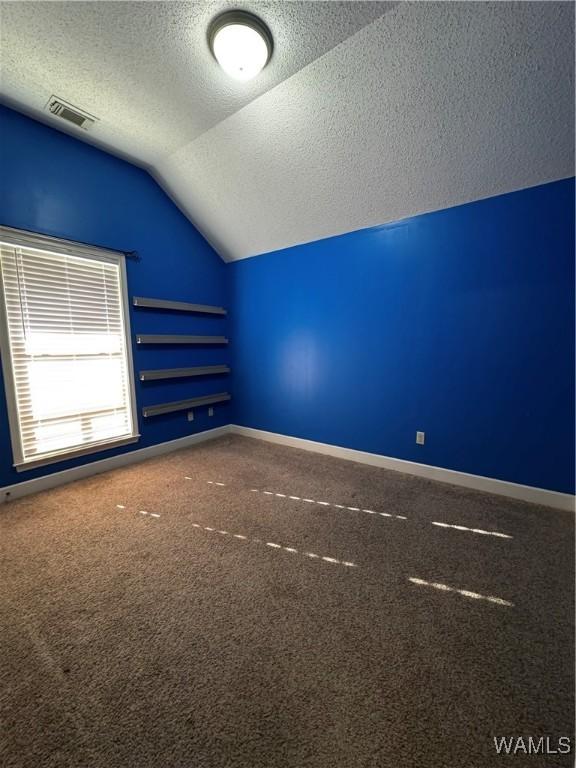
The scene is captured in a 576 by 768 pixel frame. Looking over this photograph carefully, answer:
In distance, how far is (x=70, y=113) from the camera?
2.14 meters

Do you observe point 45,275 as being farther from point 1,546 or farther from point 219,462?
point 219,462

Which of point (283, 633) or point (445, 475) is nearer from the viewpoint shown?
point (283, 633)

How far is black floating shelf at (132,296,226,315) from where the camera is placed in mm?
2934

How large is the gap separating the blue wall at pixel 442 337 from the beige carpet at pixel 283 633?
1.79ft

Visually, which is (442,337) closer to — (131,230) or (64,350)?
(131,230)

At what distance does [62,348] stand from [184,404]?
50.0 inches

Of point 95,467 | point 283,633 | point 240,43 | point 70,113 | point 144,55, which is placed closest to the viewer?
point 283,633

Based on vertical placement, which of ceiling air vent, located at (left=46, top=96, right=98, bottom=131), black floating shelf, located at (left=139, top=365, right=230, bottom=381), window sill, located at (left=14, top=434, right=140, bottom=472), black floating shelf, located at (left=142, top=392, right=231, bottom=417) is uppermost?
ceiling air vent, located at (left=46, top=96, right=98, bottom=131)

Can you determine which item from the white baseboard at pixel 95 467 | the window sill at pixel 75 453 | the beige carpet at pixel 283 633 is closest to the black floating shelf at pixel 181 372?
the window sill at pixel 75 453

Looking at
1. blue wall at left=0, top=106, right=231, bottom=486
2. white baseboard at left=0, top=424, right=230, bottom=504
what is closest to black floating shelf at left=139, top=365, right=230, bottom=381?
blue wall at left=0, top=106, right=231, bottom=486

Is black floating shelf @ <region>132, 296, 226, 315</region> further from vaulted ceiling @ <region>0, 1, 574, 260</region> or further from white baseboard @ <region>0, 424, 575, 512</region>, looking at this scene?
white baseboard @ <region>0, 424, 575, 512</region>

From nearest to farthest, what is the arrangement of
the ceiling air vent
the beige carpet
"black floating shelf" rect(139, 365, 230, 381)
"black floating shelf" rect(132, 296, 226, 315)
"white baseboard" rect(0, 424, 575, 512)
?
the beige carpet < the ceiling air vent < "white baseboard" rect(0, 424, 575, 512) < "black floating shelf" rect(132, 296, 226, 315) < "black floating shelf" rect(139, 365, 230, 381)

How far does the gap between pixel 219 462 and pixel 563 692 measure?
101 inches

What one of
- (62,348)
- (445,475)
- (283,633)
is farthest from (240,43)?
(445,475)
